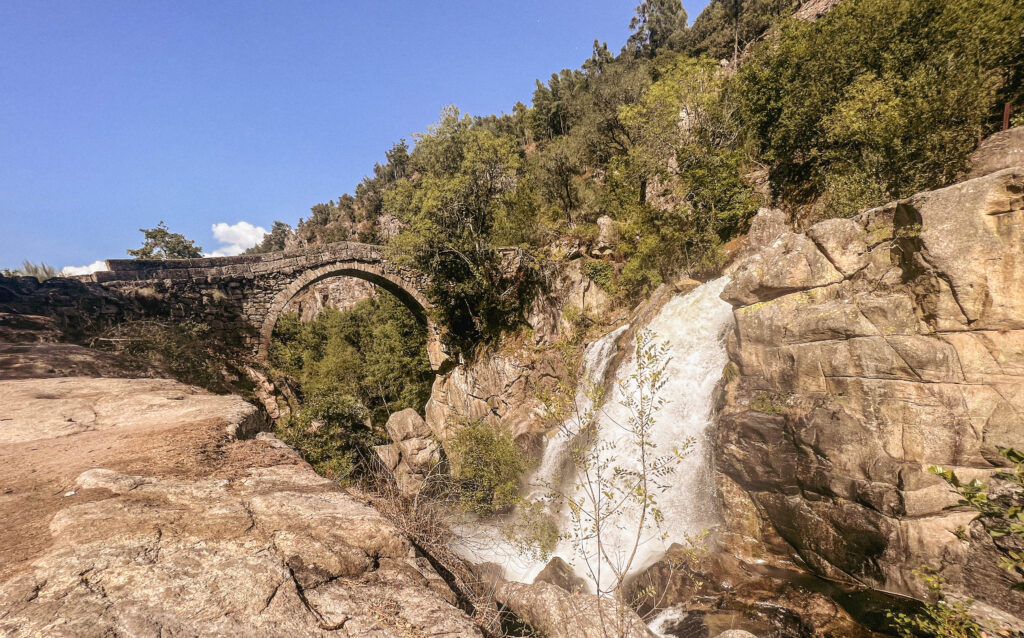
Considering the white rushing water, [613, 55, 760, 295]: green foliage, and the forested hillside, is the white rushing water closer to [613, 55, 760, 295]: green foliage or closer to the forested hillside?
[613, 55, 760, 295]: green foliage

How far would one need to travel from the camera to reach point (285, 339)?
27844 millimetres

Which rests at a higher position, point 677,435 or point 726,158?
point 726,158

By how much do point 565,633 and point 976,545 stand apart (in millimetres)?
7675

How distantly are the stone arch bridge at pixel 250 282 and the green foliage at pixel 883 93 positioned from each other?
55.6 feet

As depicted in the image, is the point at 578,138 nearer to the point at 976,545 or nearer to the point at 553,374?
the point at 553,374

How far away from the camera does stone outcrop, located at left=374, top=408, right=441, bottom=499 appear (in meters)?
15.5

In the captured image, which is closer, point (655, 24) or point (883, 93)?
point (883, 93)

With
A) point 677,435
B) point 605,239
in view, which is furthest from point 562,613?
point 605,239

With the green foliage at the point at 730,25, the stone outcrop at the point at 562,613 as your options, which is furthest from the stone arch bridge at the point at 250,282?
the green foliage at the point at 730,25

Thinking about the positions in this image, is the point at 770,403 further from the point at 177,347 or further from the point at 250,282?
the point at 250,282

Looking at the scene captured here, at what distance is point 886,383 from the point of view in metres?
7.55

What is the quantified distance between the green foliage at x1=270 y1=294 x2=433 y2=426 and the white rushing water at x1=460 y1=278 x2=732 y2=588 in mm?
11851

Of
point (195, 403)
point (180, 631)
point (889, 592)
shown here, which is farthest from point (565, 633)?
point (889, 592)

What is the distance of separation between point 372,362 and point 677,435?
19.3m
